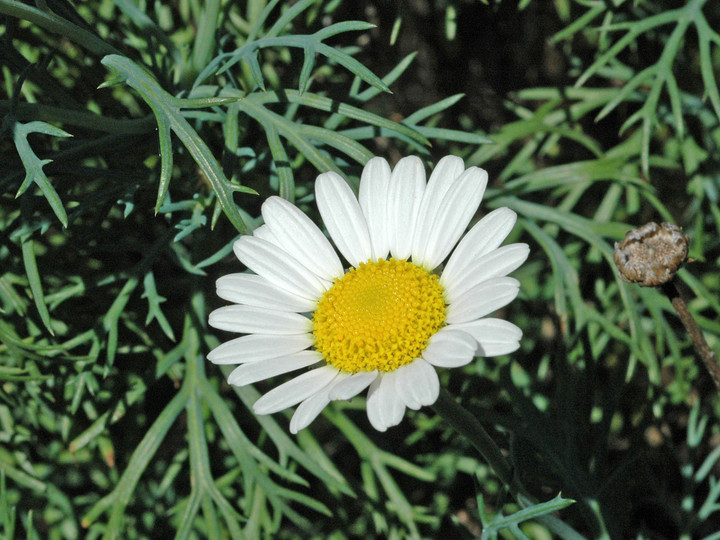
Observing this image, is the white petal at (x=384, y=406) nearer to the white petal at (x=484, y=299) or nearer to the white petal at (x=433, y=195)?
the white petal at (x=484, y=299)

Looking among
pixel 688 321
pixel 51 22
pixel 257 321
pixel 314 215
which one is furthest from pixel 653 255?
pixel 51 22

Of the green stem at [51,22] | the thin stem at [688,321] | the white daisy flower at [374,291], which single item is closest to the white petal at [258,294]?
the white daisy flower at [374,291]

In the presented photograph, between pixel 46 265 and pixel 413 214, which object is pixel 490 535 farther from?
pixel 46 265

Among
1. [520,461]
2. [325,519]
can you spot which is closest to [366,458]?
[325,519]

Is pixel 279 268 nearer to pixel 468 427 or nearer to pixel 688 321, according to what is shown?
pixel 468 427

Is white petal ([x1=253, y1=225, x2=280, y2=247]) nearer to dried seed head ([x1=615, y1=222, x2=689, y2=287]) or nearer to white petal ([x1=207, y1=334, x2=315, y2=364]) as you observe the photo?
white petal ([x1=207, y1=334, x2=315, y2=364])

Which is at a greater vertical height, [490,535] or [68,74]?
[68,74]
